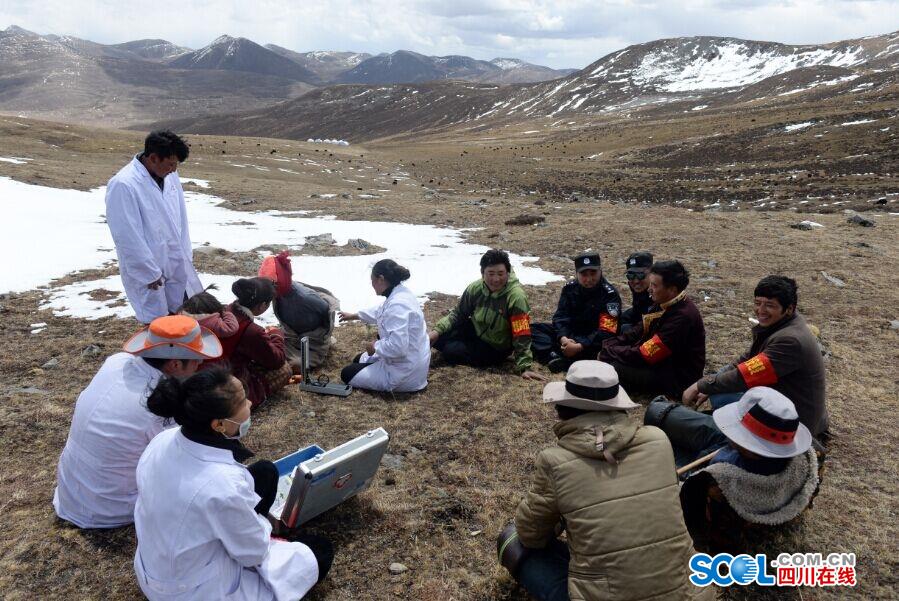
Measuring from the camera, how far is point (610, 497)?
2.66 meters

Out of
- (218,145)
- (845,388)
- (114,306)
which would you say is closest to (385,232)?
(114,306)

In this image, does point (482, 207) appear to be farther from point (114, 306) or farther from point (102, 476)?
point (102, 476)

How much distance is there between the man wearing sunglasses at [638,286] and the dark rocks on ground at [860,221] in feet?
43.5

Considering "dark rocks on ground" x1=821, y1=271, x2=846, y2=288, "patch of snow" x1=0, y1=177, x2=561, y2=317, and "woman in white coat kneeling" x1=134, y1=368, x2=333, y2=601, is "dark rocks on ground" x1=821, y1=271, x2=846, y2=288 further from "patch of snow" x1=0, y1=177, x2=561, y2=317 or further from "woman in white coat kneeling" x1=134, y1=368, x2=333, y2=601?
"woman in white coat kneeling" x1=134, y1=368, x2=333, y2=601

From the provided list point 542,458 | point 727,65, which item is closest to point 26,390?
point 542,458

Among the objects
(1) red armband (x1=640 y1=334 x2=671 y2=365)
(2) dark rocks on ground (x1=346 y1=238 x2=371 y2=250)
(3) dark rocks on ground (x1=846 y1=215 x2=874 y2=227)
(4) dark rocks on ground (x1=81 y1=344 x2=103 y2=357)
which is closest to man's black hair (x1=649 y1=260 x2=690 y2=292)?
(1) red armband (x1=640 y1=334 x2=671 y2=365)

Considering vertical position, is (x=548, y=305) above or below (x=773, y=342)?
below

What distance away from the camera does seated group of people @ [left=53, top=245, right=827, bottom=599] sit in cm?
267

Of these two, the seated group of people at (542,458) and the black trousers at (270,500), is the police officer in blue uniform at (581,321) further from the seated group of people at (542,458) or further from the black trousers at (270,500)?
the black trousers at (270,500)

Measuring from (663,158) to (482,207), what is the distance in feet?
111

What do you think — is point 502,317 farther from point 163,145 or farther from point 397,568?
point 163,145

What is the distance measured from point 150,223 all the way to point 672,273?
552cm

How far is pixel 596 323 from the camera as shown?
685cm

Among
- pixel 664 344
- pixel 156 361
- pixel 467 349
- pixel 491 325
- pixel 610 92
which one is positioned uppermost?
pixel 610 92
